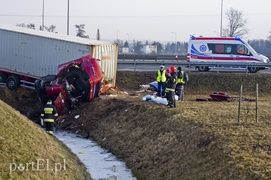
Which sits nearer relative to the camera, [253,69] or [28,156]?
[28,156]

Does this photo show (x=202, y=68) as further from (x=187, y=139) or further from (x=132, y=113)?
(x=187, y=139)

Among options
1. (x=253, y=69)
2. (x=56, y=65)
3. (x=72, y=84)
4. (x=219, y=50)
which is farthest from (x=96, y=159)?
(x=219, y=50)

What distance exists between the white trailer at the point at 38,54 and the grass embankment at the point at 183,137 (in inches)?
106

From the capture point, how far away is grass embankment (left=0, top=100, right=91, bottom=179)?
1204 cm

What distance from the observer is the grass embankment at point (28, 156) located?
474 inches

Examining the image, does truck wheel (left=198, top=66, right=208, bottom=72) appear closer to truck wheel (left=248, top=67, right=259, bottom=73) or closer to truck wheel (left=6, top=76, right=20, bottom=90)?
truck wheel (left=248, top=67, right=259, bottom=73)

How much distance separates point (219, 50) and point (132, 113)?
1507 centimetres

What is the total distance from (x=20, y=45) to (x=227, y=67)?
42.8 ft

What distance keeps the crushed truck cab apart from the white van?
11908 mm

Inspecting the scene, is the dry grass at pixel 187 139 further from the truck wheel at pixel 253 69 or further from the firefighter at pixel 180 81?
the truck wheel at pixel 253 69

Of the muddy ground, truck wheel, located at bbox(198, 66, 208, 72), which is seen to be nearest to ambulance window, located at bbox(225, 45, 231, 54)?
truck wheel, located at bbox(198, 66, 208, 72)

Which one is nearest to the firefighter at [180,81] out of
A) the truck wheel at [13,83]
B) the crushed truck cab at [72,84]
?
the crushed truck cab at [72,84]

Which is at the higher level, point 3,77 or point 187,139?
point 3,77

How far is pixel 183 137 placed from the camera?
16.2m
